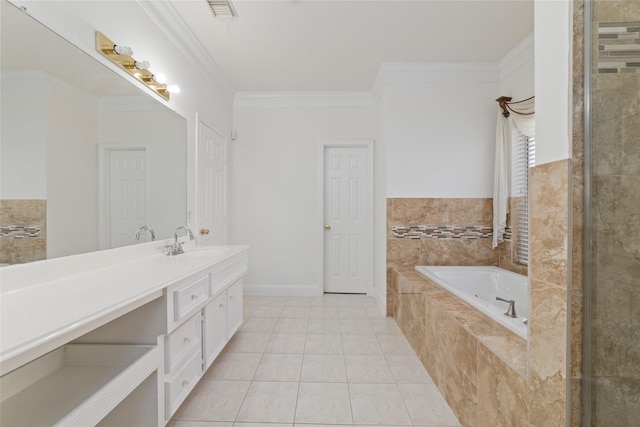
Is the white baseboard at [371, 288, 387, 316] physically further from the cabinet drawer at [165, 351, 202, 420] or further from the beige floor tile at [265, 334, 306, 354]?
the cabinet drawer at [165, 351, 202, 420]

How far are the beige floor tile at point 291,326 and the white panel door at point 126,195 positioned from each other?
1558mm

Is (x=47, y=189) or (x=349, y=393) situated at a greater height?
(x=47, y=189)

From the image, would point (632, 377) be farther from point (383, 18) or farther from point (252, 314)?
point (252, 314)

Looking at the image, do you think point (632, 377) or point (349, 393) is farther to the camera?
point (349, 393)

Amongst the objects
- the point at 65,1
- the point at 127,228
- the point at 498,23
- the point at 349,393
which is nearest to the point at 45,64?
the point at 65,1

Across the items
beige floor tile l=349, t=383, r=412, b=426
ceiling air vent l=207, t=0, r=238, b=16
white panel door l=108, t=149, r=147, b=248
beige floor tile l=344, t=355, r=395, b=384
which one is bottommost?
beige floor tile l=349, t=383, r=412, b=426

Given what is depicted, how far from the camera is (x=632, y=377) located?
92 cm

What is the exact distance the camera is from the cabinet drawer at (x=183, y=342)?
1387mm

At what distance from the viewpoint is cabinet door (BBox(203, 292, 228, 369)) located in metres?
1.83

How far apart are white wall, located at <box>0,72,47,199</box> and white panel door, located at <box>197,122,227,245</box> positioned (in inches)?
60.2

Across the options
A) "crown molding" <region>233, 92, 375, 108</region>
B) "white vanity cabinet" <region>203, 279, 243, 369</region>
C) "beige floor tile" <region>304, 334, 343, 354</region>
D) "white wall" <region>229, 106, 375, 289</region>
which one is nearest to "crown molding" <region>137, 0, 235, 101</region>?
"crown molding" <region>233, 92, 375, 108</region>

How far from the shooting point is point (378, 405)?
1704mm

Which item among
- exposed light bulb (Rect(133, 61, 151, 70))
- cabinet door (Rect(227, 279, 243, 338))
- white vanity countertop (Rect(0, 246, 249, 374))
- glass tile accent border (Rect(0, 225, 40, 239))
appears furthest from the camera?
cabinet door (Rect(227, 279, 243, 338))

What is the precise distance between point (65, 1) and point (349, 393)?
8.68 feet
